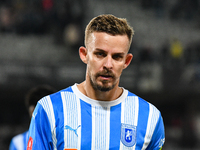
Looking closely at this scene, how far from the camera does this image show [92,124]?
81.7 inches

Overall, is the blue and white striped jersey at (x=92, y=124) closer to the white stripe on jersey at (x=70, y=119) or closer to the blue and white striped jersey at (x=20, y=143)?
the white stripe on jersey at (x=70, y=119)

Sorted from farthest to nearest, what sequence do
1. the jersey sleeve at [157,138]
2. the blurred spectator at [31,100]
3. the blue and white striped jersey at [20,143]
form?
the blue and white striped jersey at [20,143], the blurred spectator at [31,100], the jersey sleeve at [157,138]

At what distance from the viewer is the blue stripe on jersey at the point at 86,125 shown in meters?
2.01

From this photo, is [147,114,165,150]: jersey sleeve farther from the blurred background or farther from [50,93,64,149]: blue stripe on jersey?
the blurred background

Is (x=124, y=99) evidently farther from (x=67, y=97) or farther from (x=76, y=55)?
(x=76, y=55)

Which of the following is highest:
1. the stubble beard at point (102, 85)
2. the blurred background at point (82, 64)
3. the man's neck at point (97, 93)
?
the stubble beard at point (102, 85)

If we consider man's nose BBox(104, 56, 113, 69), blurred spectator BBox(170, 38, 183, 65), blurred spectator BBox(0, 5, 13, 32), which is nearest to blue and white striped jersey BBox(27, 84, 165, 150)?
man's nose BBox(104, 56, 113, 69)

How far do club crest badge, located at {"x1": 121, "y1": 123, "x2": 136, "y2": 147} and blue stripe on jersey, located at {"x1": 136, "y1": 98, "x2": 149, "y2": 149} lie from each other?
0.03 meters

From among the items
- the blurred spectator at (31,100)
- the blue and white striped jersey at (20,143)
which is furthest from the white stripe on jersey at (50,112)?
the blue and white striped jersey at (20,143)

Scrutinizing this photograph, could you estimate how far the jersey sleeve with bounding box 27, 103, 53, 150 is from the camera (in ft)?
6.38

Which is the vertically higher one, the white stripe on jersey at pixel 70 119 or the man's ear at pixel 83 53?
the man's ear at pixel 83 53

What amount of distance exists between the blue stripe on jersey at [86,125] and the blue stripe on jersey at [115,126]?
0.15 meters

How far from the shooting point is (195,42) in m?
10.9

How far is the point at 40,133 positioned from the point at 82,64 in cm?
754
